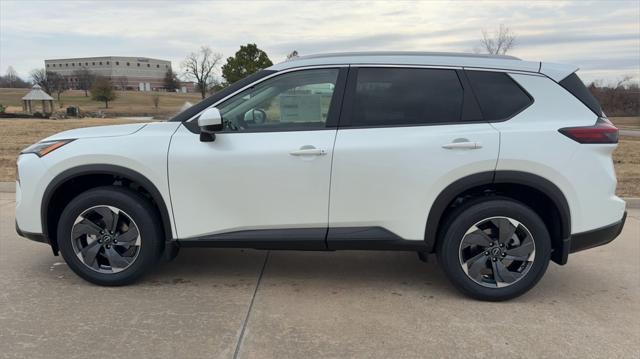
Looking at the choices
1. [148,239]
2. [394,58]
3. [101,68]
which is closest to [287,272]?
[148,239]

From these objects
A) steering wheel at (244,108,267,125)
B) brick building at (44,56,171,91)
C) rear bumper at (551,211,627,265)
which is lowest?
rear bumper at (551,211,627,265)

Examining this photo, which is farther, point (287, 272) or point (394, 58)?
point (287, 272)

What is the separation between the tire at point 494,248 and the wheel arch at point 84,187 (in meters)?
2.16

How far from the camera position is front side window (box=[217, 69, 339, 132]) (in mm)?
3701

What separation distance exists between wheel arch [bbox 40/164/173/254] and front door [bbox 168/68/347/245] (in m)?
0.13

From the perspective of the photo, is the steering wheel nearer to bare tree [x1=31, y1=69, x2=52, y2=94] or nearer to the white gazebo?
the white gazebo

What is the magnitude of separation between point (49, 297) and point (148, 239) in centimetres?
85

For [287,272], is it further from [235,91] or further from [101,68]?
[101,68]

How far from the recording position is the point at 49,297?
12.2ft

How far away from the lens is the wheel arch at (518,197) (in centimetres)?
354

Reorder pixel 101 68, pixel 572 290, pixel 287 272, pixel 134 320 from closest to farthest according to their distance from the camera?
pixel 134 320 < pixel 572 290 < pixel 287 272 < pixel 101 68

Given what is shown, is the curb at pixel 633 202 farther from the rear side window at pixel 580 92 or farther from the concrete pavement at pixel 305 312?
the rear side window at pixel 580 92

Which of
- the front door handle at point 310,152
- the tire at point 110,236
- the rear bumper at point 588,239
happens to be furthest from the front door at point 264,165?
the rear bumper at point 588,239

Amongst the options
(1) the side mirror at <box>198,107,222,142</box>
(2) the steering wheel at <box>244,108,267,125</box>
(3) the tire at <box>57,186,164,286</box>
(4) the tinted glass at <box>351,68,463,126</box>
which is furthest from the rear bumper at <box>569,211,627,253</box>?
(3) the tire at <box>57,186,164,286</box>
